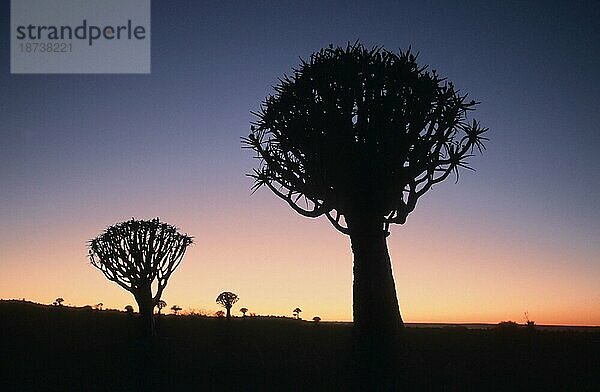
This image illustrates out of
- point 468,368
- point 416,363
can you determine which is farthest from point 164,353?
point 468,368

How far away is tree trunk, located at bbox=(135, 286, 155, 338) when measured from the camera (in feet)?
66.6

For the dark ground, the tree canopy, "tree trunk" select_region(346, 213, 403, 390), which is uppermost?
the tree canopy

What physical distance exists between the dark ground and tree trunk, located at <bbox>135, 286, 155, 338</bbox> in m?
1.30

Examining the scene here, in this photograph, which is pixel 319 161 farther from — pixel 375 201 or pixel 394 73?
pixel 394 73

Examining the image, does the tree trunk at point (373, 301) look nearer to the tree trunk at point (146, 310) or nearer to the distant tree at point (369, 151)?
the distant tree at point (369, 151)

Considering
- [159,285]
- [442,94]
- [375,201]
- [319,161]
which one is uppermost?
[442,94]

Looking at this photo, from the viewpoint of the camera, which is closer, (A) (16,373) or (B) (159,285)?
(A) (16,373)

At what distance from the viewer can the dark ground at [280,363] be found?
37.3 ft

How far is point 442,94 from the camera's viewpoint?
44.3 feet

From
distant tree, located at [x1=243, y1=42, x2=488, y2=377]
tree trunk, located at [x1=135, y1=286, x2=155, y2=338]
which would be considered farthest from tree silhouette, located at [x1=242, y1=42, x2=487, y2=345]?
tree trunk, located at [x1=135, y1=286, x2=155, y2=338]

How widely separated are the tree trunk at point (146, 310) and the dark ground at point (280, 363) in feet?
4.28

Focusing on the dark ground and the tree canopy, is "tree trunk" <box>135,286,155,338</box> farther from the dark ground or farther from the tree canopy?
the tree canopy

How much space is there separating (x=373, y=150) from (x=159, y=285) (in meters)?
13.1

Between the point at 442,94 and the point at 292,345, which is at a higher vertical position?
the point at 442,94
